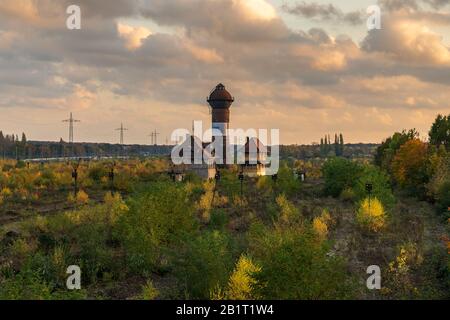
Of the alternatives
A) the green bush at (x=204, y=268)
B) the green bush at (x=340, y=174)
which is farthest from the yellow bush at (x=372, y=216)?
the green bush at (x=340, y=174)

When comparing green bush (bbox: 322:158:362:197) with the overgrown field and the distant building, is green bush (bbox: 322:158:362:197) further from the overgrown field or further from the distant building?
the distant building

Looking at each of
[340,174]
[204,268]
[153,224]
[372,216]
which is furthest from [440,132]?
[204,268]

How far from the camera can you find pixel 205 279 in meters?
13.8

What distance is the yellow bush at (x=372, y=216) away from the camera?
24375mm

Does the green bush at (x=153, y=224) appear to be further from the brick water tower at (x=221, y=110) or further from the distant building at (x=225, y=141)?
the brick water tower at (x=221, y=110)

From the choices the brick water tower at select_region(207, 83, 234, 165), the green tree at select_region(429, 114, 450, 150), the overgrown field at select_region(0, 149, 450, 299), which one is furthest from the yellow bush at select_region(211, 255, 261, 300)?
the brick water tower at select_region(207, 83, 234, 165)

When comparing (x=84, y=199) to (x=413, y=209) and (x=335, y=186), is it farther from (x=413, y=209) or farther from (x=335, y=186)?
(x=413, y=209)

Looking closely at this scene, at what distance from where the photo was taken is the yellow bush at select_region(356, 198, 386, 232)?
24.4 meters
